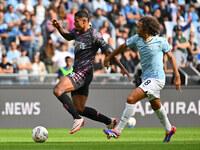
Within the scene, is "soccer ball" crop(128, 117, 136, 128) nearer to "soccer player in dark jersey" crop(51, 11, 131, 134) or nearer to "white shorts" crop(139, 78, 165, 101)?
"soccer player in dark jersey" crop(51, 11, 131, 134)

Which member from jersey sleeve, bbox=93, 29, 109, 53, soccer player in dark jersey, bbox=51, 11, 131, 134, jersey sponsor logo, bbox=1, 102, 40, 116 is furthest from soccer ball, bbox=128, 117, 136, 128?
jersey sleeve, bbox=93, 29, 109, 53

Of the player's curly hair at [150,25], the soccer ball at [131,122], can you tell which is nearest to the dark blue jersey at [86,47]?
the player's curly hair at [150,25]

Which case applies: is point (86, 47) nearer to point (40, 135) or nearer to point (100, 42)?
point (100, 42)

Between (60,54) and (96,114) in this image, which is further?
(60,54)

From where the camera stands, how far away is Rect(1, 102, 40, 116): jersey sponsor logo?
51.9 feet

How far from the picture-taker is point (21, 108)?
15.9 metres

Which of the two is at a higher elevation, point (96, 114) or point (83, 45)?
point (83, 45)

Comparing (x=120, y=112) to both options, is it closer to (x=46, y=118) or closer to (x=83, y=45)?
(x=46, y=118)

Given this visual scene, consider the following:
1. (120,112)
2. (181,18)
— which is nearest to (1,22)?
(120,112)

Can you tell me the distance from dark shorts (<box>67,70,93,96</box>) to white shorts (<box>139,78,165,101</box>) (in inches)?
55.3

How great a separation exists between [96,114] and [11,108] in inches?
211

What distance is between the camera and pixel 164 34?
20.5m

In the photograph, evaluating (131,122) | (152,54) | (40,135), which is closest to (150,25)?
(152,54)

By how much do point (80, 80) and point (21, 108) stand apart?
5.74 m
